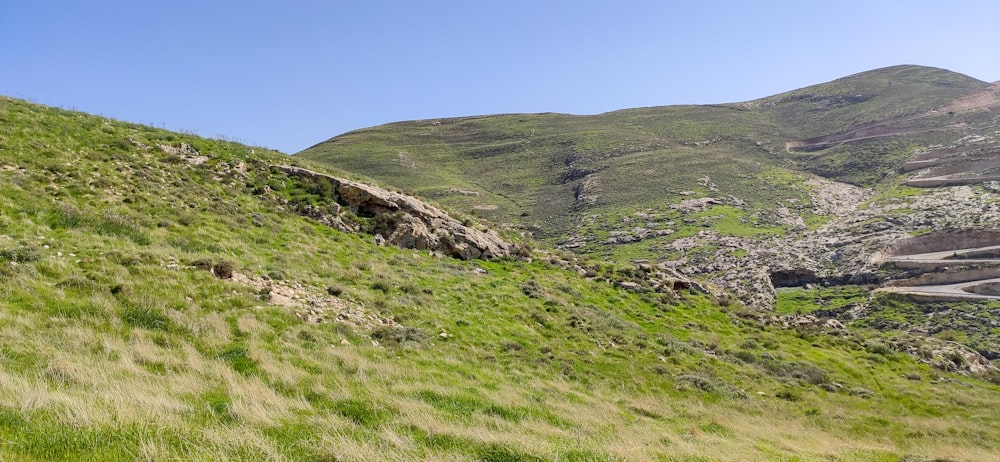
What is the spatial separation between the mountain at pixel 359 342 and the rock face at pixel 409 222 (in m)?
0.11

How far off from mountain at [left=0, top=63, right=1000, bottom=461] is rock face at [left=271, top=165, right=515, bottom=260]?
0.11m

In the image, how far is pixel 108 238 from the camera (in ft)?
40.3

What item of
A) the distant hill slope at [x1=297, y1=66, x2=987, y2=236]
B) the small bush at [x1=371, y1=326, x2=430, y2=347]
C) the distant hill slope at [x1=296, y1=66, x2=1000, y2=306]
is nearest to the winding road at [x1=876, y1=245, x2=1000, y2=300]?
the distant hill slope at [x1=296, y1=66, x2=1000, y2=306]

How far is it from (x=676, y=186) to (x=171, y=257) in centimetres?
6802

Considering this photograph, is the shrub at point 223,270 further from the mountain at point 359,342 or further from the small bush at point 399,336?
the small bush at point 399,336

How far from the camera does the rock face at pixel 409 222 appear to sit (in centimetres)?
2162

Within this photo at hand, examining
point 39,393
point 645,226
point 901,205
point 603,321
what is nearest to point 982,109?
point 901,205

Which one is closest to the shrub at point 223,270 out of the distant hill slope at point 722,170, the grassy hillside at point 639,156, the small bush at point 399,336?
the small bush at point 399,336

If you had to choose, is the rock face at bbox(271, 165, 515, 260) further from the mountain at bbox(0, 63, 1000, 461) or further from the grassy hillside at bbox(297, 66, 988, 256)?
the grassy hillside at bbox(297, 66, 988, 256)

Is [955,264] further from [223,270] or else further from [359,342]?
[223,270]

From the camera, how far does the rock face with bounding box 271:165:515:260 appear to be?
21.6 meters

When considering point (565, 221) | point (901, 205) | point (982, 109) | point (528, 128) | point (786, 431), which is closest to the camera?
point (786, 431)

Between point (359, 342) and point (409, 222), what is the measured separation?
36.9 feet

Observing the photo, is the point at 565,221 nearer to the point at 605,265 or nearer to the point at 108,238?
the point at 605,265
